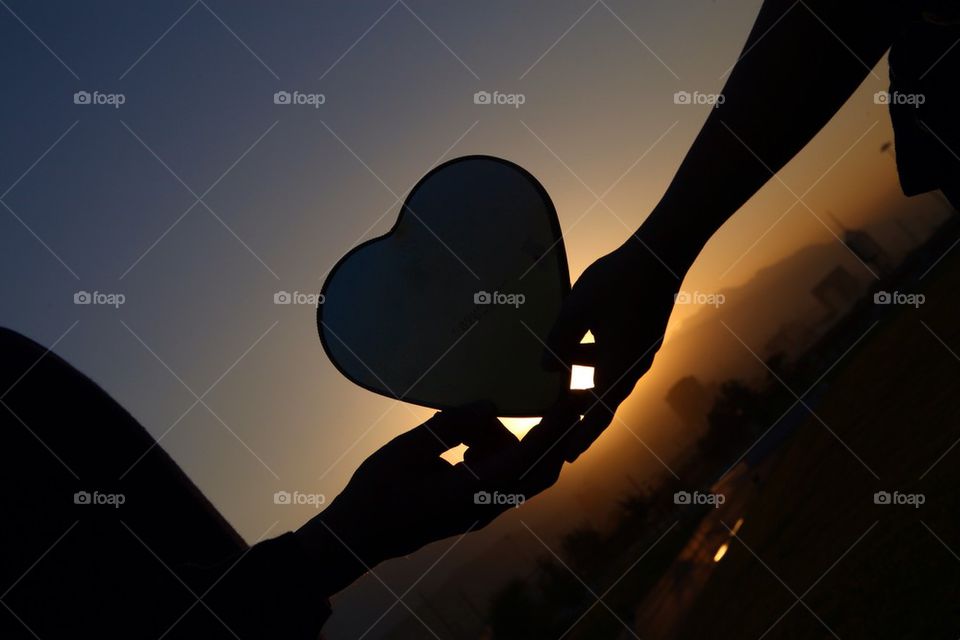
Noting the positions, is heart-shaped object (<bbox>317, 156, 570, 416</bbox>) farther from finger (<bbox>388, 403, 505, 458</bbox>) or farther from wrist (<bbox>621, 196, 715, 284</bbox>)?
wrist (<bbox>621, 196, 715, 284</bbox>)

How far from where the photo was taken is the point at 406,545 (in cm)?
132

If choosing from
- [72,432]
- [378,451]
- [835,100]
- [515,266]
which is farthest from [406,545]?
[835,100]

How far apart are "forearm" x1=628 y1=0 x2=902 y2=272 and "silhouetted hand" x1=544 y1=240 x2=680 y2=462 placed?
3.5 inches

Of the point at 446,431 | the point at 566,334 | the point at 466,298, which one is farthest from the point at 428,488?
the point at 466,298

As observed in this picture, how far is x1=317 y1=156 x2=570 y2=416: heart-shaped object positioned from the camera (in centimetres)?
183

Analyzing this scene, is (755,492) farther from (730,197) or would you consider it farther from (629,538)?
(629,538)

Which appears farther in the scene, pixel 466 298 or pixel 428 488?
pixel 466 298

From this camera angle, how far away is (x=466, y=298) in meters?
1.83

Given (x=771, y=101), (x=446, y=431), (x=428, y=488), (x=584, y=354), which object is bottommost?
(x=428, y=488)

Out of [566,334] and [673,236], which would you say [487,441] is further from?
[673,236]

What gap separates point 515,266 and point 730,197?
2.36ft

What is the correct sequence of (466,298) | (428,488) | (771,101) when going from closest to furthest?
(771,101) → (428,488) → (466,298)

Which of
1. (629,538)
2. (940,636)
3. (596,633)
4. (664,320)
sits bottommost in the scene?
(596,633)

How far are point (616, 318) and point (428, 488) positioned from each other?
581 millimetres
